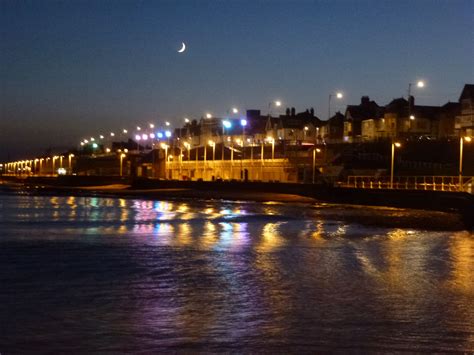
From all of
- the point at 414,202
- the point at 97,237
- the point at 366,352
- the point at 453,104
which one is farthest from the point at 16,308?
the point at 453,104

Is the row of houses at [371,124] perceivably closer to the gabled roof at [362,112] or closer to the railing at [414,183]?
the gabled roof at [362,112]

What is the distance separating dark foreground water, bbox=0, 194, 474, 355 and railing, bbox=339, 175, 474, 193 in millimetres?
34001

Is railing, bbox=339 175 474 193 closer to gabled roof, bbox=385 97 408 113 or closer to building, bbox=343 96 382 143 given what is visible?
gabled roof, bbox=385 97 408 113

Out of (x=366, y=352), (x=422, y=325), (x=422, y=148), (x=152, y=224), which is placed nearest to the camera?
(x=366, y=352)

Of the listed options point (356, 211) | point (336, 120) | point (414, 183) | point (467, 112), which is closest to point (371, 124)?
point (336, 120)

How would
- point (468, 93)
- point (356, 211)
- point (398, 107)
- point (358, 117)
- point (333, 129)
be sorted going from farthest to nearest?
point (333, 129)
point (358, 117)
point (398, 107)
point (468, 93)
point (356, 211)

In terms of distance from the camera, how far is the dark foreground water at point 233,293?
1063 cm

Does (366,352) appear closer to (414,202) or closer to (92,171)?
(414,202)

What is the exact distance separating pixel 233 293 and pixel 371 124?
108249 millimetres

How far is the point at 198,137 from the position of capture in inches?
6909

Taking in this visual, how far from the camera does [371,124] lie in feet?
393

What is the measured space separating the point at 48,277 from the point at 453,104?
110 meters

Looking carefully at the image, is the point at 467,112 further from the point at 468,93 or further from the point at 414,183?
the point at 414,183

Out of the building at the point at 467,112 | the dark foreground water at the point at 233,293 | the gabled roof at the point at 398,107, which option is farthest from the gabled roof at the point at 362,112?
the dark foreground water at the point at 233,293
